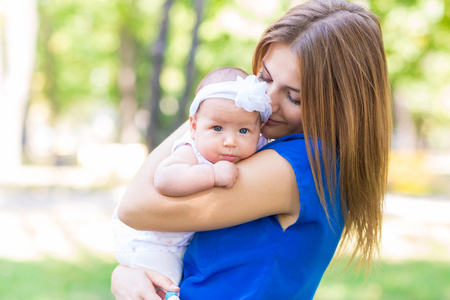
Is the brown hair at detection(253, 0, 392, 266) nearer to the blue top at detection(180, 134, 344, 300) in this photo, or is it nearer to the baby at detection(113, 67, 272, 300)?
the blue top at detection(180, 134, 344, 300)

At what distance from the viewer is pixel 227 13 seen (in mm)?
11398

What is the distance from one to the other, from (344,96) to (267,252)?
0.62 metres

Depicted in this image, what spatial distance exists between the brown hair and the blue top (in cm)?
6

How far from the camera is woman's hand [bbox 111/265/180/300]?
203 cm

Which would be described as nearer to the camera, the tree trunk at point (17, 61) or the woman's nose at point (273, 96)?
the woman's nose at point (273, 96)

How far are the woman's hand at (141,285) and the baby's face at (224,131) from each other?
49cm

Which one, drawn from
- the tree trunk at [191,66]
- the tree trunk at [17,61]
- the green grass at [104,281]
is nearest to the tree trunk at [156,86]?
the tree trunk at [191,66]

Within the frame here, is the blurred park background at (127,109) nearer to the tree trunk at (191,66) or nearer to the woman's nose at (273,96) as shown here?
the tree trunk at (191,66)

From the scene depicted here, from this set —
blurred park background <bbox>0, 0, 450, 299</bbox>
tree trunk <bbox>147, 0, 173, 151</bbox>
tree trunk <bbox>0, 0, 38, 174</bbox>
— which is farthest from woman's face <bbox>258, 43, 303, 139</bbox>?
tree trunk <bbox>0, 0, 38, 174</bbox>

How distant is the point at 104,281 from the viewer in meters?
6.28

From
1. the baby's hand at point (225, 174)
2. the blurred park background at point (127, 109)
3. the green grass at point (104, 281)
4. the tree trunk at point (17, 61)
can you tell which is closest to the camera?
the baby's hand at point (225, 174)

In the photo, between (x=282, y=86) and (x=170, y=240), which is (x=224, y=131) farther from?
(x=170, y=240)

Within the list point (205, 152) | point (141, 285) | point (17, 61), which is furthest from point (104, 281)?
point (17, 61)

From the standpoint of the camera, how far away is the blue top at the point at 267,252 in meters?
Answer: 1.91
